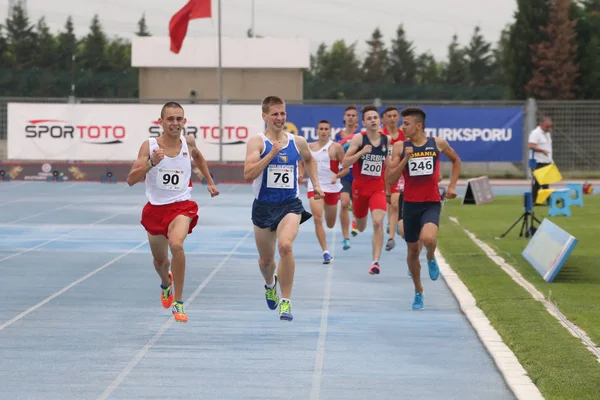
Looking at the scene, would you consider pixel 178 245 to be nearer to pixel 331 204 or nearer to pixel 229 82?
pixel 331 204

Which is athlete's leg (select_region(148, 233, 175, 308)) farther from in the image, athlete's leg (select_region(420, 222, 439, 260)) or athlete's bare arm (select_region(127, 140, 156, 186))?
athlete's leg (select_region(420, 222, 439, 260))

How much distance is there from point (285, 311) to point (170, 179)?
1.57 meters

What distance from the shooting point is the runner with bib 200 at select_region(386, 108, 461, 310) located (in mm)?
12562

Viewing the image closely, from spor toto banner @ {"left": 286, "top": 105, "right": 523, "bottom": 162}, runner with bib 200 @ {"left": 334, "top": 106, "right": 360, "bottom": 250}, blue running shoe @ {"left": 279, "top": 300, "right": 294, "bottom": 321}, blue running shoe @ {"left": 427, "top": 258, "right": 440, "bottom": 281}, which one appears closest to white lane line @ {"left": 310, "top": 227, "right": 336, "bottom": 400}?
blue running shoe @ {"left": 279, "top": 300, "right": 294, "bottom": 321}

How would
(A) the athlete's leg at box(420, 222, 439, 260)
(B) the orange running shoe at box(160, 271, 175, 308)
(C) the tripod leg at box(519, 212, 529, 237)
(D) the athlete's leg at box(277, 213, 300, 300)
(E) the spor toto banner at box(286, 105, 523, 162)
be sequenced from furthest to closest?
(E) the spor toto banner at box(286, 105, 523, 162), (C) the tripod leg at box(519, 212, 529, 237), (A) the athlete's leg at box(420, 222, 439, 260), (B) the orange running shoe at box(160, 271, 175, 308), (D) the athlete's leg at box(277, 213, 300, 300)

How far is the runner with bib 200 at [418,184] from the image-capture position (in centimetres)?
1256

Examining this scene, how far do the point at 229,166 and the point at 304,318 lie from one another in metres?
27.7

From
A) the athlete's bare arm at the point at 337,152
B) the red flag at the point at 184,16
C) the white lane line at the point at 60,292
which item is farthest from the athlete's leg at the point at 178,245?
the red flag at the point at 184,16

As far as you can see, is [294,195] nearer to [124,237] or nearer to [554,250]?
[554,250]

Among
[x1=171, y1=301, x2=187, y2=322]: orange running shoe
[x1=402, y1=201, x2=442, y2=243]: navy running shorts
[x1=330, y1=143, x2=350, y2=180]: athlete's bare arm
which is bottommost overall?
[x1=171, y1=301, x2=187, y2=322]: orange running shoe

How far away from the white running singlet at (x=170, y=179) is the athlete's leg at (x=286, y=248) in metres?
0.94

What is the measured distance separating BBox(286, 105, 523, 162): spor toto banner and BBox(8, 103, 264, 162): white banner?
1.54 meters

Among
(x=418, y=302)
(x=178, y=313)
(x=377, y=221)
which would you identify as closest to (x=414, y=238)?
(x=418, y=302)

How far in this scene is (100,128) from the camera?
40.3 metres
